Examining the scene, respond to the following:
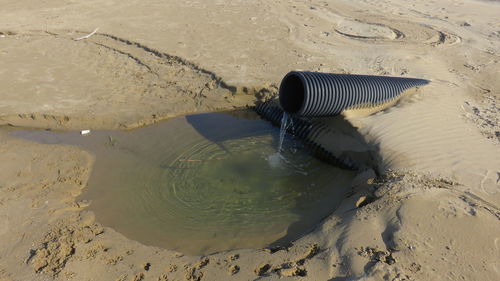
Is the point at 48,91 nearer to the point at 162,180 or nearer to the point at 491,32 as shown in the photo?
the point at 162,180

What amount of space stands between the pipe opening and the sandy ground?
1.25 metres

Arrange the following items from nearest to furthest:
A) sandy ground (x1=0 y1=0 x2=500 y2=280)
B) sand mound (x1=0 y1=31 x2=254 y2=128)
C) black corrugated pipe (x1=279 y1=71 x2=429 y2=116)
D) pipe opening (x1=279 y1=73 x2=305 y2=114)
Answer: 1. sandy ground (x1=0 y1=0 x2=500 y2=280)
2. black corrugated pipe (x1=279 y1=71 x2=429 y2=116)
3. pipe opening (x1=279 y1=73 x2=305 y2=114)
4. sand mound (x1=0 y1=31 x2=254 y2=128)

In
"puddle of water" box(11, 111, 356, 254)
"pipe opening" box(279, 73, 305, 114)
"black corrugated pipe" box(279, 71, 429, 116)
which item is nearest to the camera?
"puddle of water" box(11, 111, 356, 254)

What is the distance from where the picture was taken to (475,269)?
412cm

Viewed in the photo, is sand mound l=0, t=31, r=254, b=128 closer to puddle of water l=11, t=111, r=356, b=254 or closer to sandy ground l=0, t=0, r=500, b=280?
sandy ground l=0, t=0, r=500, b=280

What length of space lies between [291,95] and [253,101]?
66.1 inches

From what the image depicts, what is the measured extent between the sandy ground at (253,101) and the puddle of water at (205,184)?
1.32 ft

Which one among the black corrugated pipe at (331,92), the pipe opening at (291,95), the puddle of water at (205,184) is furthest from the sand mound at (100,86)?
the black corrugated pipe at (331,92)

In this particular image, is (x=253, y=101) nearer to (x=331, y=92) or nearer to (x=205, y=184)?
(x=331, y=92)

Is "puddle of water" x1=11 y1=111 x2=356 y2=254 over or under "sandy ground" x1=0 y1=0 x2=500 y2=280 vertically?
under

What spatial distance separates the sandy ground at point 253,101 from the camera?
4508mm

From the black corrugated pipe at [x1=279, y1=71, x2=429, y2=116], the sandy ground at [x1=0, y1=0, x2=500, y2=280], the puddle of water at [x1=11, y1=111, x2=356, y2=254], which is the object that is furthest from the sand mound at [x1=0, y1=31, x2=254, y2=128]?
the black corrugated pipe at [x1=279, y1=71, x2=429, y2=116]

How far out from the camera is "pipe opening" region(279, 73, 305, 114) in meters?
7.17

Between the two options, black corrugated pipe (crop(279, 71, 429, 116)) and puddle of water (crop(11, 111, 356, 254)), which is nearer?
puddle of water (crop(11, 111, 356, 254))
